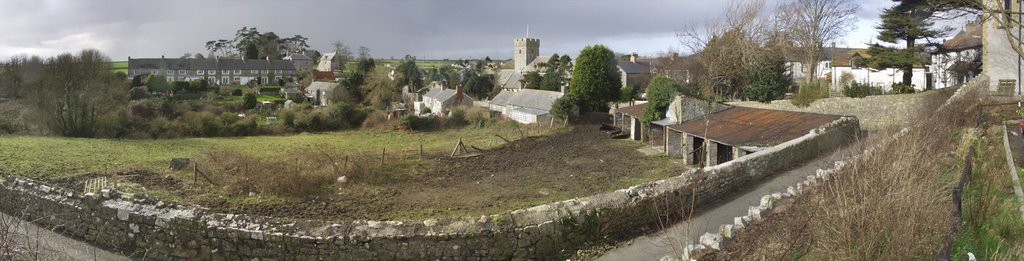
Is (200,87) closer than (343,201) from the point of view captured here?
No

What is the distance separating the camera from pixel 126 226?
882cm

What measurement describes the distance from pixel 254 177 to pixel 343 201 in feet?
10.8

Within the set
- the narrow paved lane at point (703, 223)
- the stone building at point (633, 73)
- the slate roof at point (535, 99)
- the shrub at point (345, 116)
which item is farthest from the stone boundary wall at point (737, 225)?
the stone building at point (633, 73)

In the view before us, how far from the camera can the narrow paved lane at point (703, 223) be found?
293 inches

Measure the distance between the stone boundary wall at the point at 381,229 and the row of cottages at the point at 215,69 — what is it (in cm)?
7427

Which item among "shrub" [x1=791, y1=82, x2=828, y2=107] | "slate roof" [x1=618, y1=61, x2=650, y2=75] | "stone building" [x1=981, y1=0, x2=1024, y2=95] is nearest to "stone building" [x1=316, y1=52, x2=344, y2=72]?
"slate roof" [x1=618, y1=61, x2=650, y2=75]

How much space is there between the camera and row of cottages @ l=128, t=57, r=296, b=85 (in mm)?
79500

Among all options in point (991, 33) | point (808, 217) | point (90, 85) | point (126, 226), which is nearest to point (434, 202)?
point (126, 226)

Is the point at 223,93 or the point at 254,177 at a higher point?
the point at 223,93

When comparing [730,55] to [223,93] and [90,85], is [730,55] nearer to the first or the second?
[90,85]

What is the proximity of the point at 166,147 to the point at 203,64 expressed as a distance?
192 feet

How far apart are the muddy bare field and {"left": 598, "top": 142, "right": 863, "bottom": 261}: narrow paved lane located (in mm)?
5320

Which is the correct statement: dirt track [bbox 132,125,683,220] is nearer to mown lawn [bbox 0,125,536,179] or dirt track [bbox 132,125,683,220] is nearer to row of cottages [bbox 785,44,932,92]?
mown lawn [bbox 0,125,536,179]

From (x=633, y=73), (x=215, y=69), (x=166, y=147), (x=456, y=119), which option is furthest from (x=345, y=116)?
(x=215, y=69)
